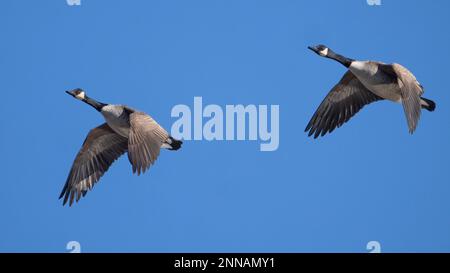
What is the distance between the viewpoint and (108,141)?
1712cm

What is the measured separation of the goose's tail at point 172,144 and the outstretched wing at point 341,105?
2.24 metres

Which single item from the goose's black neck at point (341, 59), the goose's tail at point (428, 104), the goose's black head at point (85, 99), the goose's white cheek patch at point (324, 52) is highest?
the goose's white cheek patch at point (324, 52)

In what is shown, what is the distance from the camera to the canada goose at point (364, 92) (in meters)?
15.1

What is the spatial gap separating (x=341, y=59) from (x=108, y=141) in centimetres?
418

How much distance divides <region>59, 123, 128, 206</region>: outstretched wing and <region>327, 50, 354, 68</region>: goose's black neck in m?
3.78

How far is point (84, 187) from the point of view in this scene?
666 inches

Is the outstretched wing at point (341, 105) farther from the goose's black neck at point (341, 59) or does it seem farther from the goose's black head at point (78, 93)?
the goose's black head at point (78, 93)

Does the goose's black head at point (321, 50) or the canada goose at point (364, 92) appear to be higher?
the goose's black head at point (321, 50)

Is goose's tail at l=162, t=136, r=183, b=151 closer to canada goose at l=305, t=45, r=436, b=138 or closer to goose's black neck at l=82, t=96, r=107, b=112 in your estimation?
goose's black neck at l=82, t=96, r=107, b=112

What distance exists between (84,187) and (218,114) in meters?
5.61

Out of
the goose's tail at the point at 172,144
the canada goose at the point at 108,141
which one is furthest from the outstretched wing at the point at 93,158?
the goose's tail at the point at 172,144

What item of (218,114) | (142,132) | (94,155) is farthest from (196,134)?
(142,132)

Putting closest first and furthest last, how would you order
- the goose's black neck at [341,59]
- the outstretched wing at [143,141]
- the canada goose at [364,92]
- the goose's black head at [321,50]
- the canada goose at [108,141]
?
1. the outstretched wing at [143,141]
2. the canada goose at [364,92]
3. the canada goose at [108,141]
4. the goose's black neck at [341,59]
5. the goose's black head at [321,50]
